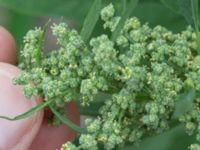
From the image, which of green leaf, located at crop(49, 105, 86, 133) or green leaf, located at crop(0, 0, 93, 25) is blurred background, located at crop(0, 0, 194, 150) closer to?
green leaf, located at crop(0, 0, 93, 25)

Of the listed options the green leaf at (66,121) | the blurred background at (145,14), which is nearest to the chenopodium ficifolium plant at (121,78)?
the green leaf at (66,121)

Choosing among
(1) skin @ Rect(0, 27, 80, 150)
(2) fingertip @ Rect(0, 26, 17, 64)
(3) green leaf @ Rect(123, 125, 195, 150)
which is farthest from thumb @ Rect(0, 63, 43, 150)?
(3) green leaf @ Rect(123, 125, 195, 150)

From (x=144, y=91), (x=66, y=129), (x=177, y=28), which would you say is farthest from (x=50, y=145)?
(x=144, y=91)

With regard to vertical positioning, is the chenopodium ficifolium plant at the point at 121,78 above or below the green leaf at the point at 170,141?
above

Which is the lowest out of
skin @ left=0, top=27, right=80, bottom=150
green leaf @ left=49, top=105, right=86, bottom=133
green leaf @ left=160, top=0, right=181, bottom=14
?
green leaf @ left=49, top=105, right=86, bottom=133

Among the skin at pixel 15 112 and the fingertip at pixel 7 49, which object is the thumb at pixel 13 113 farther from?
the fingertip at pixel 7 49

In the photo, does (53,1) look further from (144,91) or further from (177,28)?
(144,91)

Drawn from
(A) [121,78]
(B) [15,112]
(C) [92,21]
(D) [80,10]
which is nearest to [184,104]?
(A) [121,78]
